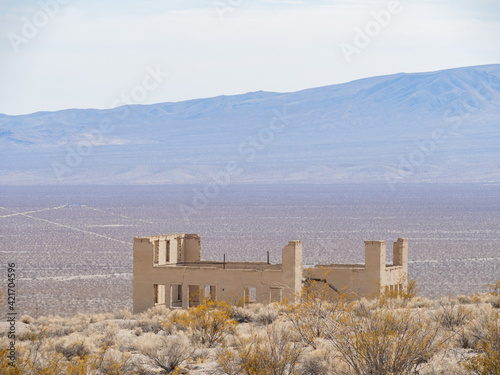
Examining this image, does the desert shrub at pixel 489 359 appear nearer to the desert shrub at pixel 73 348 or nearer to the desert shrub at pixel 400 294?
the desert shrub at pixel 400 294

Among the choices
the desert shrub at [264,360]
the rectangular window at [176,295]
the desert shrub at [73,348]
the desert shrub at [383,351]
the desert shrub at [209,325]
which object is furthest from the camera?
the rectangular window at [176,295]

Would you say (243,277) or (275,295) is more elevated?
(243,277)

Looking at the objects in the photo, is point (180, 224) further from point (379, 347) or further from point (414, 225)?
point (379, 347)

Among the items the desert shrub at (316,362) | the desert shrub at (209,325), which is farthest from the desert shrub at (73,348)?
the desert shrub at (316,362)

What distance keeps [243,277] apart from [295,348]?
17.8m

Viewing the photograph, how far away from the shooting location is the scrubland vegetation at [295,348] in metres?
16.0

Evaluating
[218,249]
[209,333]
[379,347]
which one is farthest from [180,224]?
[379,347]

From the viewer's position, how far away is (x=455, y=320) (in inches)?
939

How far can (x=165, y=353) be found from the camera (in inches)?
774

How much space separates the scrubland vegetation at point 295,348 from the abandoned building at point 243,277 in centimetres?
810

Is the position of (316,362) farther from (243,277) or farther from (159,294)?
(159,294)

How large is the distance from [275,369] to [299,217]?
131 meters

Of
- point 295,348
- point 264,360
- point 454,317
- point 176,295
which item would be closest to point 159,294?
point 176,295

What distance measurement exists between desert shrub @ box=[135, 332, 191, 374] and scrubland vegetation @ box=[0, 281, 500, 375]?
0.07 ft
